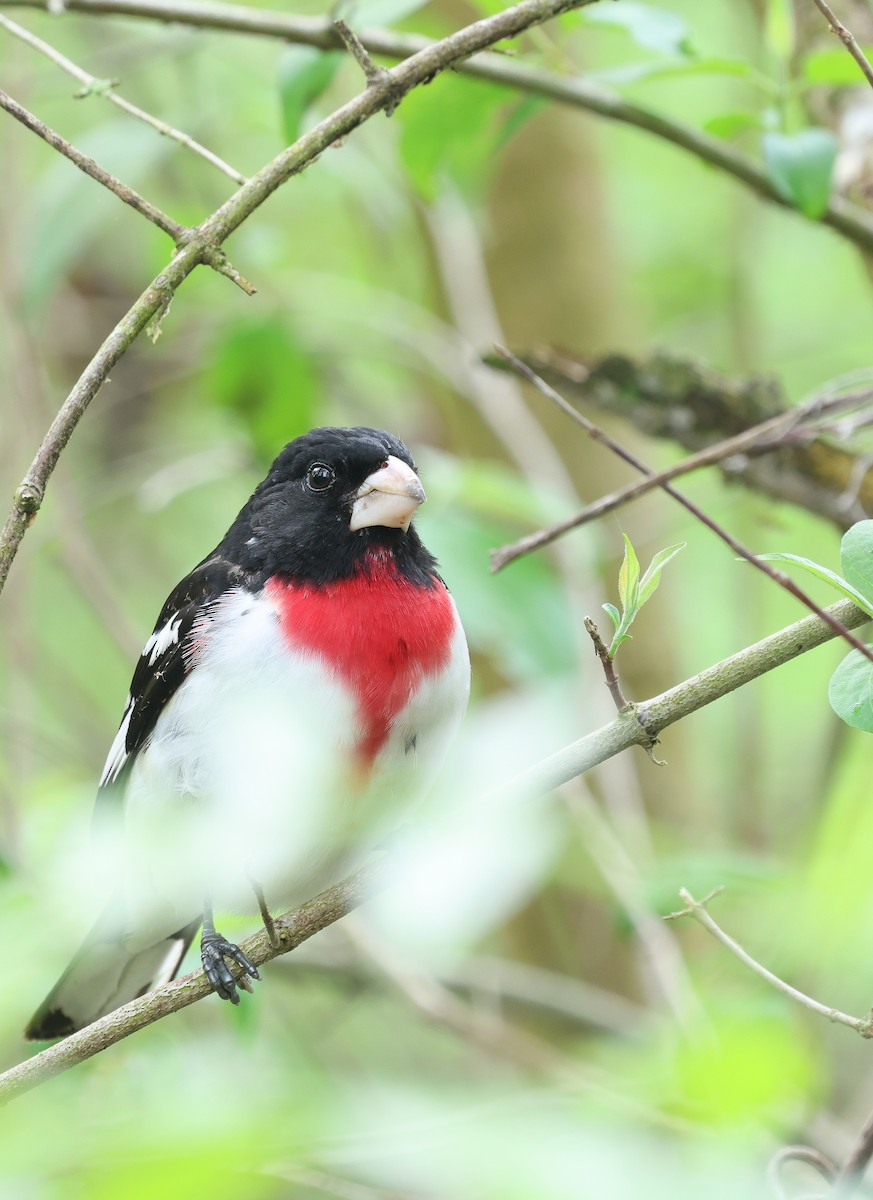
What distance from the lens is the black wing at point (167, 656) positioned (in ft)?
8.07

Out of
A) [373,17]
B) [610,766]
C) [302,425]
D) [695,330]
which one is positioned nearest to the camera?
[373,17]

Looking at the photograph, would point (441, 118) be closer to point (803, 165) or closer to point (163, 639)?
point (803, 165)

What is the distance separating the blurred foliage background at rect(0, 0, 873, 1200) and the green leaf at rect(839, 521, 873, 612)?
290 millimetres

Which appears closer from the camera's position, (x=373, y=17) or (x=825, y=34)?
(x=373, y=17)

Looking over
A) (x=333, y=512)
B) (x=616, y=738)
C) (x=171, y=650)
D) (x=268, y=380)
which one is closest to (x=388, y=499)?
(x=333, y=512)

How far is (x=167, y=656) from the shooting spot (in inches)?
99.2

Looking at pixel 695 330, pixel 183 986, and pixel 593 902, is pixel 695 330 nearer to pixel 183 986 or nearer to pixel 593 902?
pixel 593 902

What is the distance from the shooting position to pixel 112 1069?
96.7 inches

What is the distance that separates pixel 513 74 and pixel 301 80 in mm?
437

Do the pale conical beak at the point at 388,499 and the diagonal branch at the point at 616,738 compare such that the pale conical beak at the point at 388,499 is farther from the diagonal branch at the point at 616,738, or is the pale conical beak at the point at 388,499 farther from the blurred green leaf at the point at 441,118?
the diagonal branch at the point at 616,738

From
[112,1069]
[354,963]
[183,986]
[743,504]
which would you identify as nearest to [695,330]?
[743,504]

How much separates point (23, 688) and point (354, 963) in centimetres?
120

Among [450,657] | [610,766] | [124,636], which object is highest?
[124,636]

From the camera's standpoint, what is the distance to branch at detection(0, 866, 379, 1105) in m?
1.58
